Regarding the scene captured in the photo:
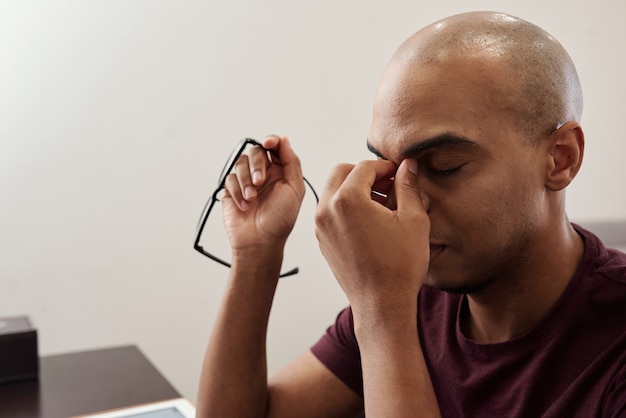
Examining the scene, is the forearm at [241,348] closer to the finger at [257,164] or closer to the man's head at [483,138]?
the finger at [257,164]

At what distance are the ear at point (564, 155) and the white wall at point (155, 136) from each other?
149cm

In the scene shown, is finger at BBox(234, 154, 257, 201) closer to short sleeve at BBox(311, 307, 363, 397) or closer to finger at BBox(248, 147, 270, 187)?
finger at BBox(248, 147, 270, 187)

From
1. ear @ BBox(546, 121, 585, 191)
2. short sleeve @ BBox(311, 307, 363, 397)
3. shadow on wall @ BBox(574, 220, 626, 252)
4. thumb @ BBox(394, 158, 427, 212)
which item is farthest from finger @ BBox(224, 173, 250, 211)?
shadow on wall @ BBox(574, 220, 626, 252)

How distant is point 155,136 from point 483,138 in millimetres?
1517

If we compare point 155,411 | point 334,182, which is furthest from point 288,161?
point 155,411

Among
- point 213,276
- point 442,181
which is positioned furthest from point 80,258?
point 442,181

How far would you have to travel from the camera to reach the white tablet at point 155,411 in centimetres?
115

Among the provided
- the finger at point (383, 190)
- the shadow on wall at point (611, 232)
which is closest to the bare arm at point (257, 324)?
the finger at point (383, 190)

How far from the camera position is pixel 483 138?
35.5 inches

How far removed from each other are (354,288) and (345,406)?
1.50 ft

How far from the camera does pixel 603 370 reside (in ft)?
2.80

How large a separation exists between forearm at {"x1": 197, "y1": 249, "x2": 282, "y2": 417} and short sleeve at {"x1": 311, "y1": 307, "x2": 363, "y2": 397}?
0.45ft

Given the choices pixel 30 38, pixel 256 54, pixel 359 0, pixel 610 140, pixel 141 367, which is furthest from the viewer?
pixel 610 140

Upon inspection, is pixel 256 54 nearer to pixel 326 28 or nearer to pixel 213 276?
pixel 326 28
